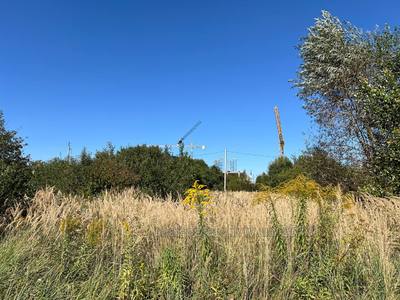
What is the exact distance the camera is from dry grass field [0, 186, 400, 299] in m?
4.22

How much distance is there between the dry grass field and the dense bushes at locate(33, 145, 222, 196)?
263 inches

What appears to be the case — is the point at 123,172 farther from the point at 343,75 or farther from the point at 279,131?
the point at 279,131

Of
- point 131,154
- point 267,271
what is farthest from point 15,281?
point 131,154

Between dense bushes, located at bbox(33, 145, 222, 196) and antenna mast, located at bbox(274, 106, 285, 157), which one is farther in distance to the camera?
antenna mast, located at bbox(274, 106, 285, 157)

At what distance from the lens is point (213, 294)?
4.12 metres

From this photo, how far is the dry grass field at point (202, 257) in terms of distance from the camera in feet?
13.8

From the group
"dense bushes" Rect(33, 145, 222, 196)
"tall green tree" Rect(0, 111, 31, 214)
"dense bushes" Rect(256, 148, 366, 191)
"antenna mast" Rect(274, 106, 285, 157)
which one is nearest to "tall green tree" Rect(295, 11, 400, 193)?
"dense bushes" Rect(256, 148, 366, 191)

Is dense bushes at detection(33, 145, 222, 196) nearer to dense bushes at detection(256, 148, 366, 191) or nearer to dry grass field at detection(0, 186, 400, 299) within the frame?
dense bushes at detection(256, 148, 366, 191)

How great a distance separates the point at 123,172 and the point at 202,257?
9663 mm

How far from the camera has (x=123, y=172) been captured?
46.1ft

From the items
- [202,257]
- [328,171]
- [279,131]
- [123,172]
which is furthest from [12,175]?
[279,131]

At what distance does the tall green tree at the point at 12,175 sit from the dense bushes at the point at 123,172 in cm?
294

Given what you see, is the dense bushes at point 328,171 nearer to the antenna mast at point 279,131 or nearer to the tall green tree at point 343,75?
the tall green tree at point 343,75

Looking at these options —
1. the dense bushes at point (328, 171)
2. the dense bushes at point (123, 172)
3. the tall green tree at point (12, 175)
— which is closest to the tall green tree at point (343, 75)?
the dense bushes at point (328, 171)
